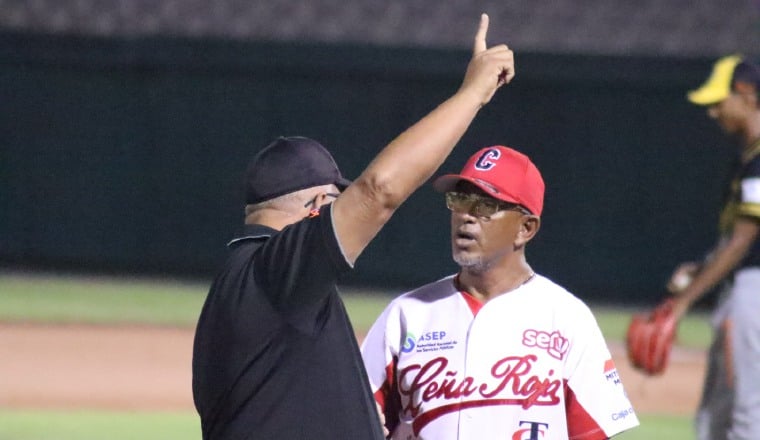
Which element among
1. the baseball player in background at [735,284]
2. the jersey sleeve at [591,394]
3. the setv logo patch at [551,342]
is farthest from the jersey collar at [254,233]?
the baseball player in background at [735,284]

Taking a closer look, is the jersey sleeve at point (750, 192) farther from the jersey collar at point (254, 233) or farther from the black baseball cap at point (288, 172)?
the jersey collar at point (254, 233)

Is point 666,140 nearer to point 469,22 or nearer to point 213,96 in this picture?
point 469,22

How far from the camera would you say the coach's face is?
426cm

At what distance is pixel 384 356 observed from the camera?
4.19 meters

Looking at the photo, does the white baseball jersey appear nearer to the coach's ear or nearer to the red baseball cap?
the coach's ear

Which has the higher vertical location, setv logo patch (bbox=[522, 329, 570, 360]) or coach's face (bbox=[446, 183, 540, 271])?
coach's face (bbox=[446, 183, 540, 271])

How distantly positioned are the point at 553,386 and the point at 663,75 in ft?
36.1

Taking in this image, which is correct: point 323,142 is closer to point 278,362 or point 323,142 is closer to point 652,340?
point 652,340

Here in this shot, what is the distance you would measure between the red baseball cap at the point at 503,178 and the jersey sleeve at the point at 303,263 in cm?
97

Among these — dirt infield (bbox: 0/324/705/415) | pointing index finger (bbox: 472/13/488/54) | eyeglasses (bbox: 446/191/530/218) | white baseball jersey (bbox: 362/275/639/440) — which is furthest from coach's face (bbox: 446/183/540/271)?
dirt infield (bbox: 0/324/705/415)

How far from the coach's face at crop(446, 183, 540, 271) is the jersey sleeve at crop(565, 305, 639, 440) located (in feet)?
1.12

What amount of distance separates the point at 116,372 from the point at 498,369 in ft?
23.1

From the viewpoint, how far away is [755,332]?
6.24m

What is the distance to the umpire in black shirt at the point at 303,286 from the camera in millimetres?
3217
